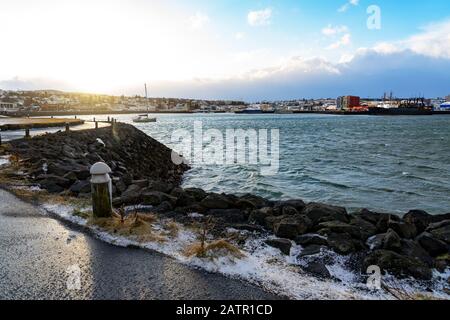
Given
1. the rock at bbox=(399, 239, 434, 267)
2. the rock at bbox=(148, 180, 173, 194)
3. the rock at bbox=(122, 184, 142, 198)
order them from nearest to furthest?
the rock at bbox=(399, 239, 434, 267) → the rock at bbox=(122, 184, 142, 198) → the rock at bbox=(148, 180, 173, 194)

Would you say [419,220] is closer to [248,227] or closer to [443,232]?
[443,232]

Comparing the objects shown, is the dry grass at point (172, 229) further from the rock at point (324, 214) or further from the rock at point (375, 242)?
the rock at point (375, 242)

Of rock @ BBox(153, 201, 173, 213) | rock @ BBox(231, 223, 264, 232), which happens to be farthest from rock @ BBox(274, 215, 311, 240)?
rock @ BBox(153, 201, 173, 213)

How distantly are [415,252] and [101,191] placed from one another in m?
5.58

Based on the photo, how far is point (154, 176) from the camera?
70.3 ft

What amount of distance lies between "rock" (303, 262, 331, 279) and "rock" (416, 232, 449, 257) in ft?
7.43

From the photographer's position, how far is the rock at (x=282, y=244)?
548 centimetres

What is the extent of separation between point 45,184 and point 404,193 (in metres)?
A: 15.0

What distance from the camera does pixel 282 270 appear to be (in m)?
4.76

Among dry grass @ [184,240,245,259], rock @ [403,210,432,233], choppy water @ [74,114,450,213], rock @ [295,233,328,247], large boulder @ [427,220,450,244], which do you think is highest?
dry grass @ [184,240,245,259]

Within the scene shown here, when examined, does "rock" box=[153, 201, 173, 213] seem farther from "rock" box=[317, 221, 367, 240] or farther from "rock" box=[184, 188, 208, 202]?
"rock" box=[317, 221, 367, 240]

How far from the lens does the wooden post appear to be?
6.40m
